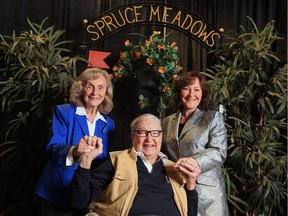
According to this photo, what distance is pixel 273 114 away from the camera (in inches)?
100

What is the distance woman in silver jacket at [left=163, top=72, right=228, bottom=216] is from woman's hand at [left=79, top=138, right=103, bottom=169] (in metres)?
0.53

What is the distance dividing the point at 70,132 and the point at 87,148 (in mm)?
375

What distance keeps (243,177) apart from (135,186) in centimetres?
121

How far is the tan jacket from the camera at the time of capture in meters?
1.61

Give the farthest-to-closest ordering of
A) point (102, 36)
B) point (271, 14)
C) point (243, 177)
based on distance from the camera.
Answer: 1. point (271, 14)
2. point (102, 36)
3. point (243, 177)

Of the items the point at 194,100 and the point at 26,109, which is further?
the point at 26,109

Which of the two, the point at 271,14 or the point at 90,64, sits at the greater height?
the point at 271,14

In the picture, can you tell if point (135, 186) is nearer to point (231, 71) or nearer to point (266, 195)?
point (266, 195)

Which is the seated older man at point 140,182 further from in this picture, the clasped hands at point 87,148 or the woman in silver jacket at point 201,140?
the woman in silver jacket at point 201,140

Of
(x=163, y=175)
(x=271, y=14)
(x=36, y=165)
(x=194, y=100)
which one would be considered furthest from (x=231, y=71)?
(x=36, y=165)

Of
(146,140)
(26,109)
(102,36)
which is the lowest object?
(146,140)

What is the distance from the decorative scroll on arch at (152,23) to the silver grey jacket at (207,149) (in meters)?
1.26

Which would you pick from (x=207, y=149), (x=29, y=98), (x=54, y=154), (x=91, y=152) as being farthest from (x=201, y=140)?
(x=29, y=98)

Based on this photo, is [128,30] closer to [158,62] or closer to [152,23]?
[152,23]
